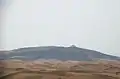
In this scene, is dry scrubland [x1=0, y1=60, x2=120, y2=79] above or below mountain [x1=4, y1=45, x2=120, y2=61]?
below

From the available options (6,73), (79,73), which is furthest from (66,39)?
(6,73)

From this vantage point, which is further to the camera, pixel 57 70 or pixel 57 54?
pixel 57 54

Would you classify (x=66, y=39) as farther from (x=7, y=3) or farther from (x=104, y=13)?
(x=7, y=3)

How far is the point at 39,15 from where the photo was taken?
49.8 inches

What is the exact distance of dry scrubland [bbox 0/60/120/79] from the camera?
0.90 meters

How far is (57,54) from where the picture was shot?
113 cm

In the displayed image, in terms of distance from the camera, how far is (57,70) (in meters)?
0.95

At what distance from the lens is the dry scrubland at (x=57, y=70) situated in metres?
0.90

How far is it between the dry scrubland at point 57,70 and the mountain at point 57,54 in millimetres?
49

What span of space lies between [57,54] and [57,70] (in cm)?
19

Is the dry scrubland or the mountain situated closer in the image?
the dry scrubland

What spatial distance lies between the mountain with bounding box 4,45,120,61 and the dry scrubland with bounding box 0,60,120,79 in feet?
0.16

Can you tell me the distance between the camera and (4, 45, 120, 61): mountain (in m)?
1.08

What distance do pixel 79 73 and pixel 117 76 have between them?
0.17m
